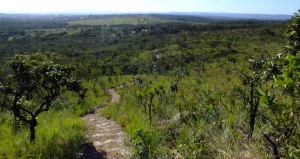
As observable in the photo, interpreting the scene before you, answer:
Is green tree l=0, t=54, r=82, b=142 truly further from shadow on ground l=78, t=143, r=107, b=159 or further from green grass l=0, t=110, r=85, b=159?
shadow on ground l=78, t=143, r=107, b=159

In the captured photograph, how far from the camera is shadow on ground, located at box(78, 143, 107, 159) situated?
458 cm

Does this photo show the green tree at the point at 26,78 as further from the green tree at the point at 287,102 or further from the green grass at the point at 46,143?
the green tree at the point at 287,102

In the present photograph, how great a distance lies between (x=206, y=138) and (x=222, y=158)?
0.69m

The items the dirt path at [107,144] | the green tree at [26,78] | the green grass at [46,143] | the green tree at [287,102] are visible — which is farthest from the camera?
the green tree at [26,78]

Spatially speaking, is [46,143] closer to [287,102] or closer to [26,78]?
[26,78]

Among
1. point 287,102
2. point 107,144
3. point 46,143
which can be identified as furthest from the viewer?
point 107,144

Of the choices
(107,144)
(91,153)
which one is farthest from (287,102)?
(107,144)

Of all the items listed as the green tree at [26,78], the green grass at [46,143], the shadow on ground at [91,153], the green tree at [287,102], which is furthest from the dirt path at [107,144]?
the green tree at [287,102]

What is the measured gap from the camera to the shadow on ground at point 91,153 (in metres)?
4.58

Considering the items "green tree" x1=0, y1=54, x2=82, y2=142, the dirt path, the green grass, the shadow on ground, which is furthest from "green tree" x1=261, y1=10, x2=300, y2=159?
"green tree" x1=0, y1=54, x2=82, y2=142

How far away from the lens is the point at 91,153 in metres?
4.72

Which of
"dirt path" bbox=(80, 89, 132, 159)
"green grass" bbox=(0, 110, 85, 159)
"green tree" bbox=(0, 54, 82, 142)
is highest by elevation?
"green tree" bbox=(0, 54, 82, 142)

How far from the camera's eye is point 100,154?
4.67 metres

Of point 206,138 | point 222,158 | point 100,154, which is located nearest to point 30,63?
point 100,154
